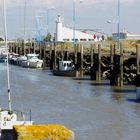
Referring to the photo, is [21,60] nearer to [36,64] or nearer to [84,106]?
[36,64]

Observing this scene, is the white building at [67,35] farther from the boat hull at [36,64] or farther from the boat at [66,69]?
the boat at [66,69]

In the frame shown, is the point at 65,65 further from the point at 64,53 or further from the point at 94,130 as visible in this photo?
the point at 94,130

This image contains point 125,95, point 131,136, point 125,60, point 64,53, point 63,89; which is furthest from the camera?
point 64,53

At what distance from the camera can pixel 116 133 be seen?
28.1 metres

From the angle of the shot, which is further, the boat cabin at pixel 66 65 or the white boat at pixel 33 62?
the white boat at pixel 33 62

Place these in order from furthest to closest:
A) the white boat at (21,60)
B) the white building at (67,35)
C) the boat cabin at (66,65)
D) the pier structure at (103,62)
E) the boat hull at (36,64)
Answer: the white building at (67,35) → the white boat at (21,60) → the boat hull at (36,64) → the boat cabin at (66,65) → the pier structure at (103,62)

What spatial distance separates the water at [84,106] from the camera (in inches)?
1139

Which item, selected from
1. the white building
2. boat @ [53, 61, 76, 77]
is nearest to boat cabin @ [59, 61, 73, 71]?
boat @ [53, 61, 76, 77]

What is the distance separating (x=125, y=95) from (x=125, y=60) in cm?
1632

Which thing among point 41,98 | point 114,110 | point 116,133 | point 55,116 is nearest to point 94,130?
point 116,133

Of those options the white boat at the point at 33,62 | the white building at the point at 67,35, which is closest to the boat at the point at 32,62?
the white boat at the point at 33,62

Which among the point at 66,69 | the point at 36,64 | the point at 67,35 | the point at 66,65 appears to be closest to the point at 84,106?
the point at 66,65

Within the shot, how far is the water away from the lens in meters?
28.9

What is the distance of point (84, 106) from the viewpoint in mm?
39656
